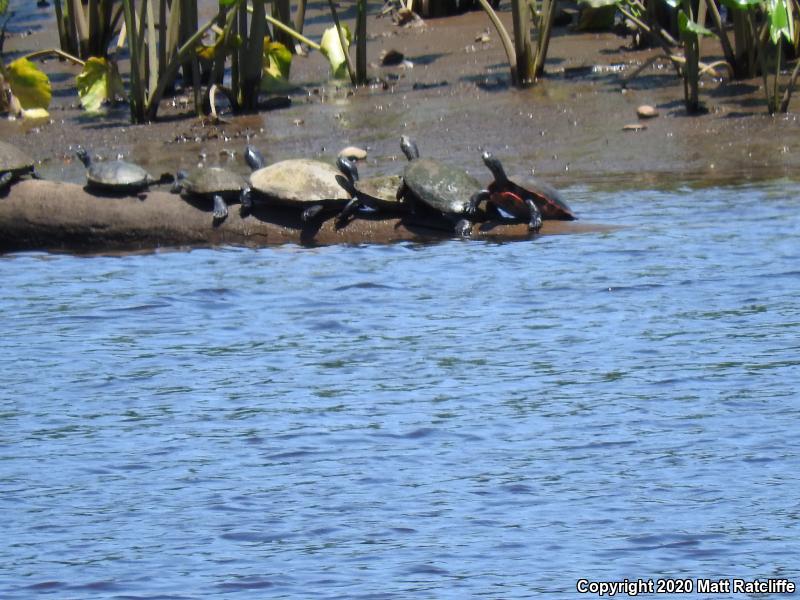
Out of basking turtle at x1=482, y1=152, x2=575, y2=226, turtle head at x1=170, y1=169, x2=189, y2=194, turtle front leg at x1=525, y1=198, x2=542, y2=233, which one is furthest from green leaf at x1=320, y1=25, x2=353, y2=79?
turtle front leg at x1=525, y1=198, x2=542, y2=233

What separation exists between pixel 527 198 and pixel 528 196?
0.08 feet

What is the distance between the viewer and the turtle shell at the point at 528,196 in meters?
8.55

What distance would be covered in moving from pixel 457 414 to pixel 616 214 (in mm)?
3989

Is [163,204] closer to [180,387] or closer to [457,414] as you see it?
[180,387]

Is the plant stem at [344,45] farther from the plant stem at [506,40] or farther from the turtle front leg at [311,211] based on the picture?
the turtle front leg at [311,211]

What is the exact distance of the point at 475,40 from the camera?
47.2 ft

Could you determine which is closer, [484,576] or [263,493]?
[484,576]

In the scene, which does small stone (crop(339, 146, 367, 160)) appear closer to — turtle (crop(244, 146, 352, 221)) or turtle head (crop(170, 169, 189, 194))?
turtle head (crop(170, 169, 189, 194))

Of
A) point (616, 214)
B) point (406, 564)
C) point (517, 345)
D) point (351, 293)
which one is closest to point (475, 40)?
point (616, 214)

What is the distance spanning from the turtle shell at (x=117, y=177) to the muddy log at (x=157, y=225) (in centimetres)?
13

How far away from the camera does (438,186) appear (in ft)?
27.8

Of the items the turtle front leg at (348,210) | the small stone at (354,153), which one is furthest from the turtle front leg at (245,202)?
the small stone at (354,153)

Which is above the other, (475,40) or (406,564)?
(475,40)

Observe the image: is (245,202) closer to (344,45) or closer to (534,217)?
(534,217)
